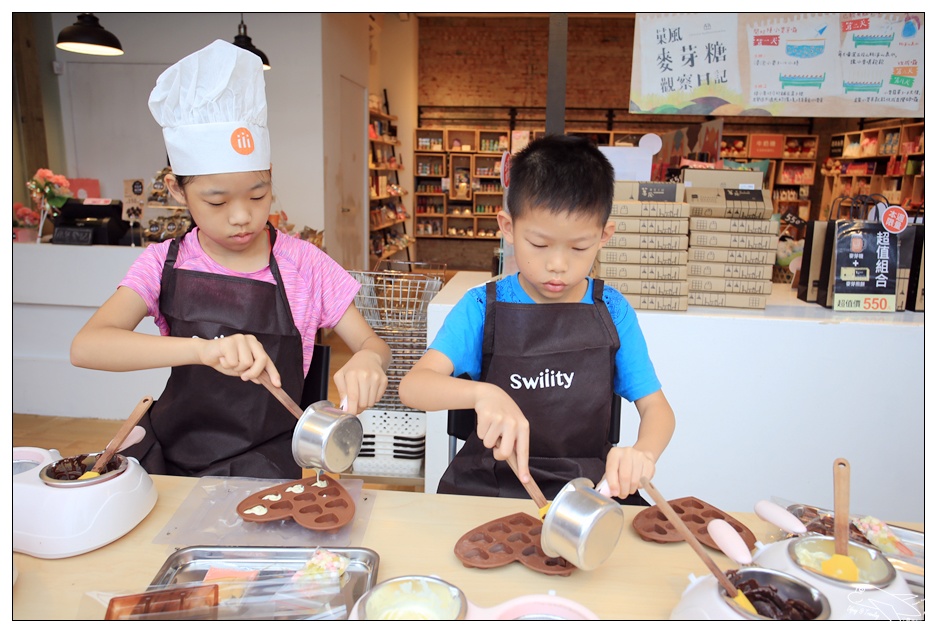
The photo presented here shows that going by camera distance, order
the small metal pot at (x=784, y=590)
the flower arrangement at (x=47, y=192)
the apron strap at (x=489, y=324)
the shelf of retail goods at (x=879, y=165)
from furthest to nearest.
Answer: the shelf of retail goods at (x=879, y=165) → the flower arrangement at (x=47, y=192) → the apron strap at (x=489, y=324) → the small metal pot at (x=784, y=590)

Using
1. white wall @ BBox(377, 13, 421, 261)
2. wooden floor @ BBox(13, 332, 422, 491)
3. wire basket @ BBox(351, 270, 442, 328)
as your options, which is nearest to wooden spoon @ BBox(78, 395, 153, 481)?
wire basket @ BBox(351, 270, 442, 328)

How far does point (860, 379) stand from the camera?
2.22 meters

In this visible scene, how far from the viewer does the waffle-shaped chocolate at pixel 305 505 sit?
3.42 feet

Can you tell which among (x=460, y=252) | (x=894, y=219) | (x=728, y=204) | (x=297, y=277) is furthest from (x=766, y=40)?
(x=460, y=252)

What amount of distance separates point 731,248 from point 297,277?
1617 millimetres

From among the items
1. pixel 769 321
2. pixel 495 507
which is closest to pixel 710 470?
pixel 769 321

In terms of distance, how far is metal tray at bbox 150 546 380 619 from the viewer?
2.99ft

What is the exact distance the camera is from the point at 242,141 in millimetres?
1342

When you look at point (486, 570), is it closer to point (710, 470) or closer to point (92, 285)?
point (710, 470)

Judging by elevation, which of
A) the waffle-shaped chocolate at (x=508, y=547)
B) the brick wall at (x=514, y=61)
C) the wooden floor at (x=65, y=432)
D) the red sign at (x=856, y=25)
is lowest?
the wooden floor at (x=65, y=432)

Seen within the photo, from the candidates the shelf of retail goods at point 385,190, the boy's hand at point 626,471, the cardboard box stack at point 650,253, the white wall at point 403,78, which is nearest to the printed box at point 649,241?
the cardboard box stack at point 650,253

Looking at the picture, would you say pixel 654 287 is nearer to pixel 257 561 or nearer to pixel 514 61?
pixel 257 561

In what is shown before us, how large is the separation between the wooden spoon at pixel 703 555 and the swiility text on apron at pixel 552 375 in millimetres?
515

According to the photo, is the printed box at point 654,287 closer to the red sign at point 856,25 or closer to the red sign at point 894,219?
the red sign at point 894,219
